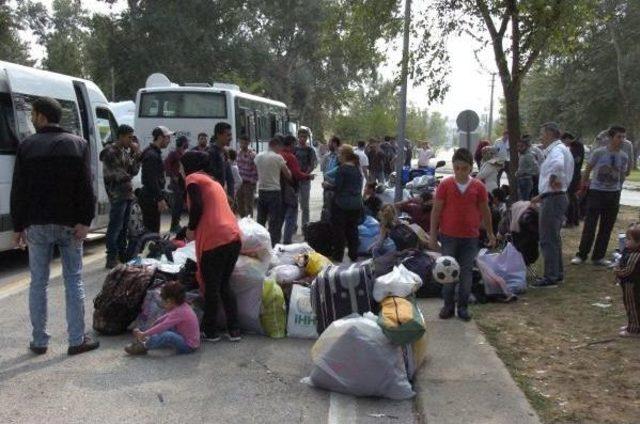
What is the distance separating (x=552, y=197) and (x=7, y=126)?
6589mm

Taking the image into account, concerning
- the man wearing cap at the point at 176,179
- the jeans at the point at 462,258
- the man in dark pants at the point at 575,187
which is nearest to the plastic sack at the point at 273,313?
the jeans at the point at 462,258

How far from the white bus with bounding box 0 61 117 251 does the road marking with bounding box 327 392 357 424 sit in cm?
559

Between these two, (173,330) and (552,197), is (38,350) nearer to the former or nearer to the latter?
(173,330)

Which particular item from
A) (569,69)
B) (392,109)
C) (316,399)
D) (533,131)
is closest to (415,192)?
(316,399)

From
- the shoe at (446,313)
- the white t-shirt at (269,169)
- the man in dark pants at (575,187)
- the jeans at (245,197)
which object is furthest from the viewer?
the man in dark pants at (575,187)

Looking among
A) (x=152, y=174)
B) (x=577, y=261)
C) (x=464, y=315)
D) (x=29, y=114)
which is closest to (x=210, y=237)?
(x=464, y=315)

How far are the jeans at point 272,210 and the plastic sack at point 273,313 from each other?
3969 millimetres

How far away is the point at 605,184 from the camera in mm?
9141

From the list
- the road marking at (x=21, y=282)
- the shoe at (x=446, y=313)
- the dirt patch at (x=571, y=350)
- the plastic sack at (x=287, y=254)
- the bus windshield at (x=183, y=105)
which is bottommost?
the dirt patch at (x=571, y=350)

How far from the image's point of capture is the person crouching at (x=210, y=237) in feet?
19.0

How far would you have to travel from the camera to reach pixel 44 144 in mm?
5238

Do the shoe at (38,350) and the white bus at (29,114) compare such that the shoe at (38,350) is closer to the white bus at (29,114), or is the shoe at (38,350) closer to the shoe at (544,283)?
the white bus at (29,114)

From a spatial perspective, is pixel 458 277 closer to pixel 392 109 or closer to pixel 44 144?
pixel 44 144

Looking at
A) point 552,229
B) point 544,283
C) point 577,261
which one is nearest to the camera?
point 552,229
